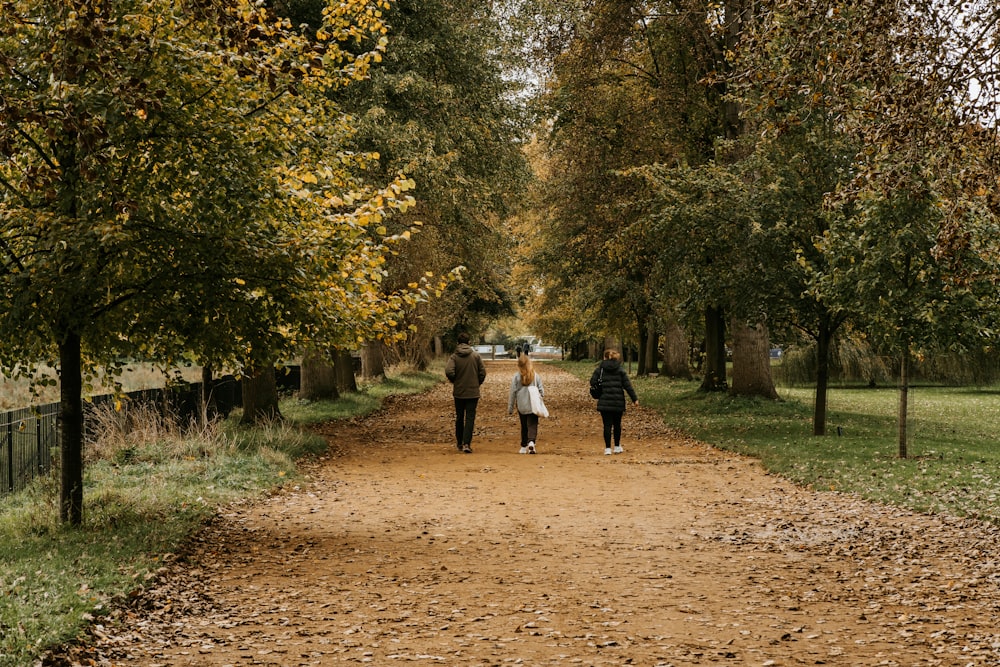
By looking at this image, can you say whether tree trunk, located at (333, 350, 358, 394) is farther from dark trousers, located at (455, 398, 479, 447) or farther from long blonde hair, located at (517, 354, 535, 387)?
long blonde hair, located at (517, 354, 535, 387)

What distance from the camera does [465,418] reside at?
1711 centimetres

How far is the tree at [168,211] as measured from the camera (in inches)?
286

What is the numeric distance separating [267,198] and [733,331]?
18695mm

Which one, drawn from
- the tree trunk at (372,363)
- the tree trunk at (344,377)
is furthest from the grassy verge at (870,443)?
the tree trunk at (372,363)

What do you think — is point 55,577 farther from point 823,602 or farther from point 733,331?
point 733,331

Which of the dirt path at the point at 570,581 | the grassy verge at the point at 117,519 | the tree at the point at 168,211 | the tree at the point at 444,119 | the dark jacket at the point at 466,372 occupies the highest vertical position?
the tree at the point at 444,119

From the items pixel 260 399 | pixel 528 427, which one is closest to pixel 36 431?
pixel 260 399

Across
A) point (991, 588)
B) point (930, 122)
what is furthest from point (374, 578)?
point (930, 122)

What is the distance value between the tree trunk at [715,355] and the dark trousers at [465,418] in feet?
40.4

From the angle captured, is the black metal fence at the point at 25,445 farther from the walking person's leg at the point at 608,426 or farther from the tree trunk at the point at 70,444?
the walking person's leg at the point at 608,426

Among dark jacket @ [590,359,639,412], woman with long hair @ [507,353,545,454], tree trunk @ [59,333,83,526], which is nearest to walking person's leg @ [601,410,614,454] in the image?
dark jacket @ [590,359,639,412]

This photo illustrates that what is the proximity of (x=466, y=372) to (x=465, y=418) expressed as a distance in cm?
92

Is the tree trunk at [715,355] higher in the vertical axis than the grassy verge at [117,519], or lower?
higher

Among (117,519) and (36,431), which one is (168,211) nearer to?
(117,519)
